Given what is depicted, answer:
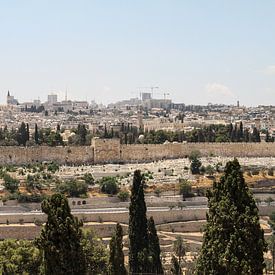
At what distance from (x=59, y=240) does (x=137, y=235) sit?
21.9ft

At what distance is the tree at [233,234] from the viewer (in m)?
10.3

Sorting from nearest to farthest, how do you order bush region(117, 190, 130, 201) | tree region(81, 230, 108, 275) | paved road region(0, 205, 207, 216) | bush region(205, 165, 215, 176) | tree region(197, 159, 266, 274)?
tree region(197, 159, 266, 274)
tree region(81, 230, 108, 275)
paved road region(0, 205, 207, 216)
bush region(117, 190, 130, 201)
bush region(205, 165, 215, 176)

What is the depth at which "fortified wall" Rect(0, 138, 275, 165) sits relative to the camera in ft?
154

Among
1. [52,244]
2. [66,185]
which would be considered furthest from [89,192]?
[52,244]

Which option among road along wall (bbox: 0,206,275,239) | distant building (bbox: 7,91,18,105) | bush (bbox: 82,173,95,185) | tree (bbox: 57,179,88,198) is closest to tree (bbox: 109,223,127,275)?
road along wall (bbox: 0,206,275,239)

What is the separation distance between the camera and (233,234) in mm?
10367

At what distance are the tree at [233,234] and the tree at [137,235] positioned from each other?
630cm

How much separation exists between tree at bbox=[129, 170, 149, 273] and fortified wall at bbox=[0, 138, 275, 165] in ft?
98.8

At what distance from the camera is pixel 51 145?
4947cm

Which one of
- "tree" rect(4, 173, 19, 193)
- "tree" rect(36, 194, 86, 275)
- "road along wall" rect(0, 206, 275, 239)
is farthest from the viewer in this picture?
"tree" rect(4, 173, 19, 193)

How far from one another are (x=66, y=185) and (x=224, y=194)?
78.7 ft

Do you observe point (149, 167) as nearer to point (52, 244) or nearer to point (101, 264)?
point (101, 264)

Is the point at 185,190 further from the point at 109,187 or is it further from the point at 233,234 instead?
the point at 233,234

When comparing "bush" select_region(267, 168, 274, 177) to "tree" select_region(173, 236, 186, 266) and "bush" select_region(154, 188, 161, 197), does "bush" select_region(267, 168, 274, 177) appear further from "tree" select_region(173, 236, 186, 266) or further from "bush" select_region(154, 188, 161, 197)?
"tree" select_region(173, 236, 186, 266)
